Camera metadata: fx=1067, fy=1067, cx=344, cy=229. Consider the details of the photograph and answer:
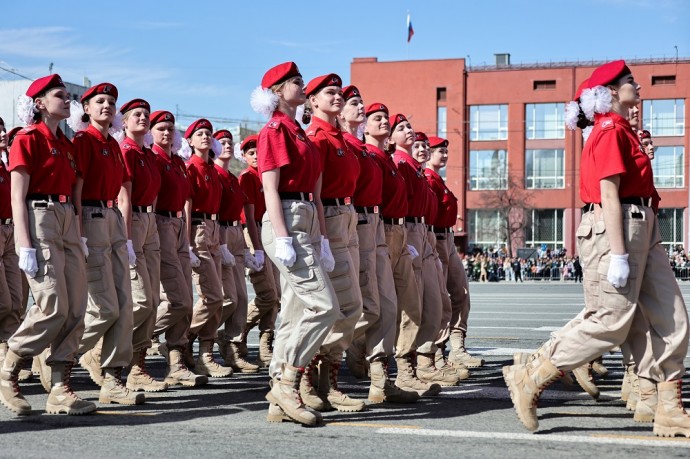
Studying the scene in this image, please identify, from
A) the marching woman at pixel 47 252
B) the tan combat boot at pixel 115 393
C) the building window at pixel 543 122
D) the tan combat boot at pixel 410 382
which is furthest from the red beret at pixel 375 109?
the building window at pixel 543 122

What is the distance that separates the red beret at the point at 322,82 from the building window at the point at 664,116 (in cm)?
6604

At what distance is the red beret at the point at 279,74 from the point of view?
26.2ft

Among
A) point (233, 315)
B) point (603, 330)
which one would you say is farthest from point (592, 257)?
point (233, 315)

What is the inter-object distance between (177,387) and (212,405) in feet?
4.69

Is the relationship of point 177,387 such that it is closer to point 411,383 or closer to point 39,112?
point 411,383

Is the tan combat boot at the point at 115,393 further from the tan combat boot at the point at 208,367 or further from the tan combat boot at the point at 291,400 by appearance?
the tan combat boot at the point at 208,367

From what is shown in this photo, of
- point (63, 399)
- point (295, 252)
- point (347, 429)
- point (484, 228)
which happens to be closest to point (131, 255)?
point (63, 399)

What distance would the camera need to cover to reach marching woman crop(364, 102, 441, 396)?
31.4 ft

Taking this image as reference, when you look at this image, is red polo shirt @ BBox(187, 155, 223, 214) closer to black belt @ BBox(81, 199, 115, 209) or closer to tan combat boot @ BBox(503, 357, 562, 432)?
black belt @ BBox(81, 199, 115, 209)

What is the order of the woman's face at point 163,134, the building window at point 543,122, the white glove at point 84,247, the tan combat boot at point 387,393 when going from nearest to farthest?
1. the white glove at point 84,247
2. the tan combat boot at point 387,393
3. the woman's face at point 163,134
4. the building window at point 543,122

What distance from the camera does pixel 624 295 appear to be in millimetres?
6898

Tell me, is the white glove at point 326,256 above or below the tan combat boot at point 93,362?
above

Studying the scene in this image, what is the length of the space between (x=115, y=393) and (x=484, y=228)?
2654 inches

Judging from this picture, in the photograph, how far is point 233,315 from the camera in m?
11.9
